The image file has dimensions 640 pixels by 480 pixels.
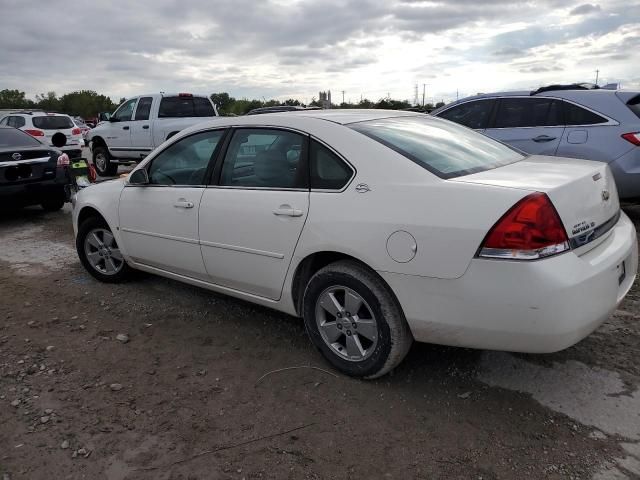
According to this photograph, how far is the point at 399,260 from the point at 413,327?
1.22 feet

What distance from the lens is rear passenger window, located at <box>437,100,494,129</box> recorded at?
691cm

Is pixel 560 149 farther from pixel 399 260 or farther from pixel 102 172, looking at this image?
pixel 102 172

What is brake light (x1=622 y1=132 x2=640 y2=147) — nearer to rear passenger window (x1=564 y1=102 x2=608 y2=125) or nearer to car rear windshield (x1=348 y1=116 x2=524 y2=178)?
rear passenger window (x1=564 y1=102 x2=608 y2=125)

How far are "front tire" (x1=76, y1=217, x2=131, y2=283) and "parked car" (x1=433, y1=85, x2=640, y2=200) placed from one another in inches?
189

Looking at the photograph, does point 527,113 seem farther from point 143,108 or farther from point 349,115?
point 143,108

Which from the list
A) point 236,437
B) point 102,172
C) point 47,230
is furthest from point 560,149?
point 102,172

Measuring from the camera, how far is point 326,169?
3.07 meters

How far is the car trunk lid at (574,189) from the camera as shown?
2496mm

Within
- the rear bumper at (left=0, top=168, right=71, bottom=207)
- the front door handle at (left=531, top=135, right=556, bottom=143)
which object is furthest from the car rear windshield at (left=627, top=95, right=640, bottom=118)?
the rear bumper at (left=0, top=168, right=71, bottom=207)

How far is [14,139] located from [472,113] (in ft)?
22.2

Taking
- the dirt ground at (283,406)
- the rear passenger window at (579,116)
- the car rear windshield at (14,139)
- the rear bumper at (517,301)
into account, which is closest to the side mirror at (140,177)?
the dirt ground at (283,406)

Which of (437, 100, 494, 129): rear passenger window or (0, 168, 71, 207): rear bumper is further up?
(437, 100, 494, 129): rear passenger window

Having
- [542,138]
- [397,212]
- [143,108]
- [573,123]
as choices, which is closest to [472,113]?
[542,138]

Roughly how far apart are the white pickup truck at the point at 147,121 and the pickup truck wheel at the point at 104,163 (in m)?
0.28
